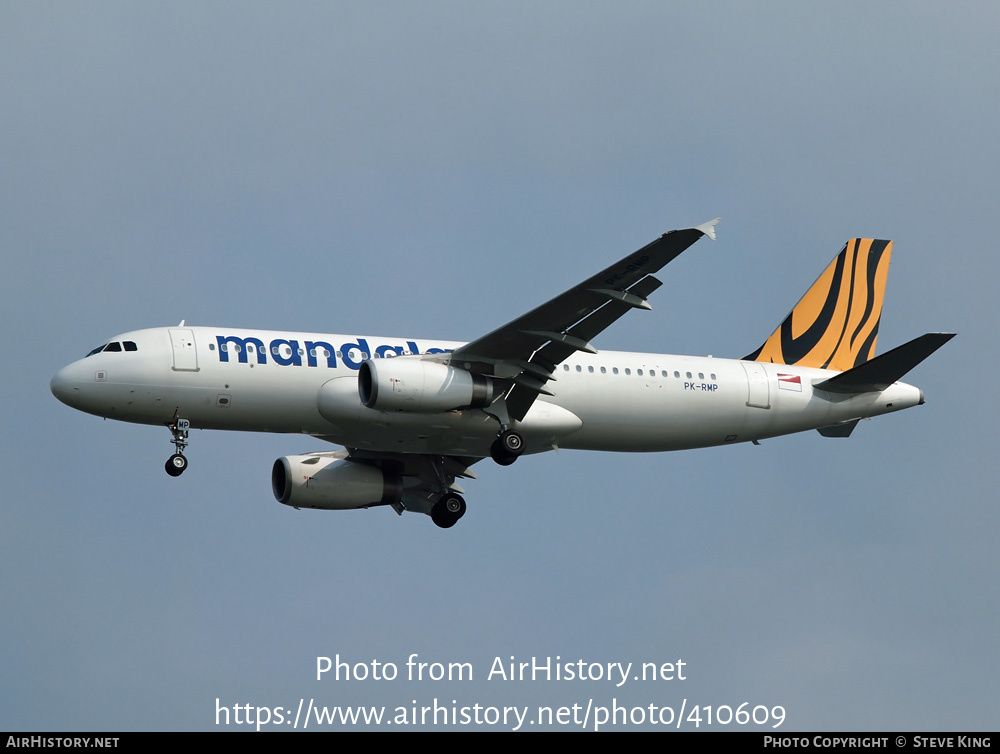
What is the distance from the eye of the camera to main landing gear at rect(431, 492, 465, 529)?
149 feet

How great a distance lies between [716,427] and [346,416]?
1153 cm

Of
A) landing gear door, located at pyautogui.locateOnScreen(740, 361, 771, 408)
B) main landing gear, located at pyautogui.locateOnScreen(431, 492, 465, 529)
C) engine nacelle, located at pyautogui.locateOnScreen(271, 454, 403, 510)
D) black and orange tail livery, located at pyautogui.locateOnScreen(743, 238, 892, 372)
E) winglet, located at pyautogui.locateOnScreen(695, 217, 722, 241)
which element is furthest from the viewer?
black and orange tail livery, located at pyautogui.locateOnScreen(743, 238, 892, 372)

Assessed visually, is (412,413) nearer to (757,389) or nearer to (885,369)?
(757,389)

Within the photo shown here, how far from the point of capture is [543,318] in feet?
128

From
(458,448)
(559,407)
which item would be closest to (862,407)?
(559,407)

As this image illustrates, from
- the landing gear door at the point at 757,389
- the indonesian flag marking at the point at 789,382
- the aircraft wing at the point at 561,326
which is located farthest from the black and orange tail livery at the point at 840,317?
the aircraft wing at the point at 561,326

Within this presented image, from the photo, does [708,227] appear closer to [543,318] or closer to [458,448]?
[543,318]

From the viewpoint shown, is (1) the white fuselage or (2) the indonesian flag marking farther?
(2) the indonesian flag marking

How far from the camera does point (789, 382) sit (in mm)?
44781

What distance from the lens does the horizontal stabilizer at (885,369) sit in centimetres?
4162

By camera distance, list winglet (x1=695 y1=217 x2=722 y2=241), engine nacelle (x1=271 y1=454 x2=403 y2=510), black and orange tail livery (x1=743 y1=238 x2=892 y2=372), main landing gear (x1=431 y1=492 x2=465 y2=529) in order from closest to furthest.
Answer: winglet (x1=695 y1=217 x2=722 y2=241) < engine nacelle (x1=271 y1=454 x2=403 y2=510) < main landing gear (x1=431 y1=492 x2=465 y2=529) < black and orange tail livery (x1=743 y1=238 x2=892 y2=372)

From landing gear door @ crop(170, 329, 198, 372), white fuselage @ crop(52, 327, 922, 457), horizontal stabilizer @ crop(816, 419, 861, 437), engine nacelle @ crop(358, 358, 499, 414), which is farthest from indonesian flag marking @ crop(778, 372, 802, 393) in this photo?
landing gear door @ crop(170, 329, 198, 372)

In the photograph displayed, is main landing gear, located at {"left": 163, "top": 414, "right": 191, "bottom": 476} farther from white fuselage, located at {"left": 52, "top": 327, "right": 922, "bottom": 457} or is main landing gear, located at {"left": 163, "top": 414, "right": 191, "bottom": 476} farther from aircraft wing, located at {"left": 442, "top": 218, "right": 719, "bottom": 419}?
aircraft wing, located at {"left": 442, "top": 218, "right": 719, "bottom": 419}

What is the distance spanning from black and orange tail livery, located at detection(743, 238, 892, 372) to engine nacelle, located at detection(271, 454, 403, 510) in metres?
12.4
